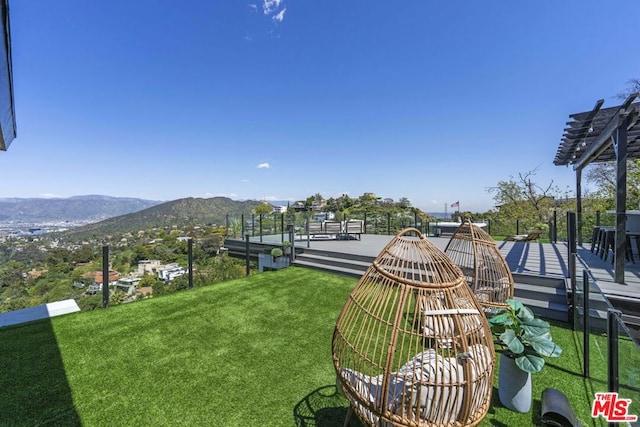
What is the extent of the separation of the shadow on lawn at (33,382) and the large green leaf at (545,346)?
3.77 m

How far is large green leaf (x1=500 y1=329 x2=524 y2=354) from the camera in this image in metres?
2.04

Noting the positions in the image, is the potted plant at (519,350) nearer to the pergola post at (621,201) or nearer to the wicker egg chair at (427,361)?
the wicker egg chair at (427,361)

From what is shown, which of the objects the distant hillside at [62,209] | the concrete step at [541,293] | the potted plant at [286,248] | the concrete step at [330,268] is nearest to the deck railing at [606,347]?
the concrete step at [541,293]

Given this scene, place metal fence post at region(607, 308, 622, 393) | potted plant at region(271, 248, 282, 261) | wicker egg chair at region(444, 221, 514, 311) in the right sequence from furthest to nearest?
potted plant at region(271, 248, 282, 261) → wicker egg chair at region(444, 221, 514, 311) → metal fence post at region(607, 308, 622, 393)

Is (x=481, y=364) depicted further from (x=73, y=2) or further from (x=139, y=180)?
(x=139, y=180)

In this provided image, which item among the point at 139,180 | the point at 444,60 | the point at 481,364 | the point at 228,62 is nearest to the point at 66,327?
the point at 481,364

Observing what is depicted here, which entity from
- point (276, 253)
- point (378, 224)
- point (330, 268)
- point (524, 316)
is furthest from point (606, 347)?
point (378, 224)

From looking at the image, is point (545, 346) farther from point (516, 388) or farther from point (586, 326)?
point (586, 326)

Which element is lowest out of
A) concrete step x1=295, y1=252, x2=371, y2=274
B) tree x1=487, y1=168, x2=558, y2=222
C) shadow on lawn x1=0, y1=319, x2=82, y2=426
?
shadow on lawn x1=0, y1=319, x2=82, y2=426

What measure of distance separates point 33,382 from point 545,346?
4771 millimetres

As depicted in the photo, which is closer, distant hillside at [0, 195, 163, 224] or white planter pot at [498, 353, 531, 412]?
white planter pot at [498, 353, 531, 412]

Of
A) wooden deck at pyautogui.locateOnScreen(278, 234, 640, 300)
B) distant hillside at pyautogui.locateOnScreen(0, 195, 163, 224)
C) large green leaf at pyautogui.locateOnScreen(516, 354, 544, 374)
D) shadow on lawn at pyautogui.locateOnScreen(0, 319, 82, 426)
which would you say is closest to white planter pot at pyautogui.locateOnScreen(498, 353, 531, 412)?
large green leaf at pyautogui.locateOnScreen(516, 354, 544, 374)

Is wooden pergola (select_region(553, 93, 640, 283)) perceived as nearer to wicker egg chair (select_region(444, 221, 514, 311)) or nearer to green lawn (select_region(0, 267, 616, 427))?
green lawn (select_region(0, 267, 616, 427))

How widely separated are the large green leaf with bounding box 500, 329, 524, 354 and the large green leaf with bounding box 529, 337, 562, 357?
0.29 ft
